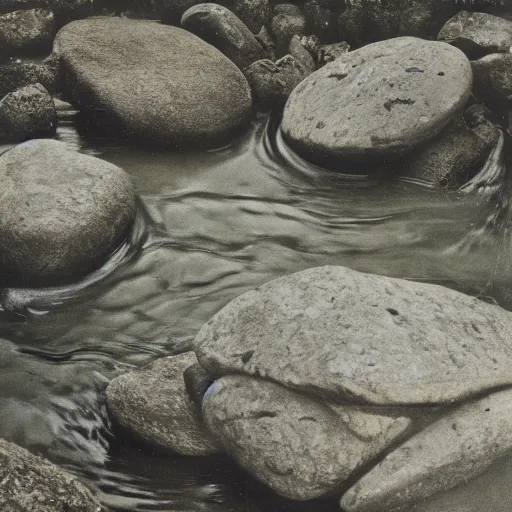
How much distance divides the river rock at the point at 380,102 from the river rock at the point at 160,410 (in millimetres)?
2374

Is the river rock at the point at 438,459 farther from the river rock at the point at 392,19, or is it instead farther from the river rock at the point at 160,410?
the river rock at the point at 392,19

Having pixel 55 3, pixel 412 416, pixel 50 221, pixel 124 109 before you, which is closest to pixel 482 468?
pixel 412 416

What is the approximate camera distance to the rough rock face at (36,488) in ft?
8.25

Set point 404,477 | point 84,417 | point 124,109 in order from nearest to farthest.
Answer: point 404,477, point 84,417, point 124,109

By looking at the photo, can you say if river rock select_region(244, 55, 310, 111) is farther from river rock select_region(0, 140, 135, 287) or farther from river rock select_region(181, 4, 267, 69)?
river rock select_region(0, 140, 135, 287)

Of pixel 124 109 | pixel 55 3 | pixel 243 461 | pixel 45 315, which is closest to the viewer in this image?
pixel 243 461

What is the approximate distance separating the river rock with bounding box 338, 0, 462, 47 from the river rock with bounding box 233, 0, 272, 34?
76 centimetres

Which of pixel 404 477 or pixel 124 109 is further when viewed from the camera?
pixel 124 109

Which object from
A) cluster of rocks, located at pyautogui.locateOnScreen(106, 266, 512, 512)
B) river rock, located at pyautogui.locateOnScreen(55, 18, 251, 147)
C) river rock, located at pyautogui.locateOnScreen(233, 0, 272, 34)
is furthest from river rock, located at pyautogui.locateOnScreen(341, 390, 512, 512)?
river rock, located at pyautogui.locateOnScreen(233, 0, 272, 34)

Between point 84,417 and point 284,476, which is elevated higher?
point 284,476

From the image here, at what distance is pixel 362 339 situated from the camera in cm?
289

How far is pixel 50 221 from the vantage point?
4.16m

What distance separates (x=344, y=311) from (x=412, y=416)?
1.64 feet

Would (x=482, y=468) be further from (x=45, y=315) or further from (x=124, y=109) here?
(x=124, y=109)
